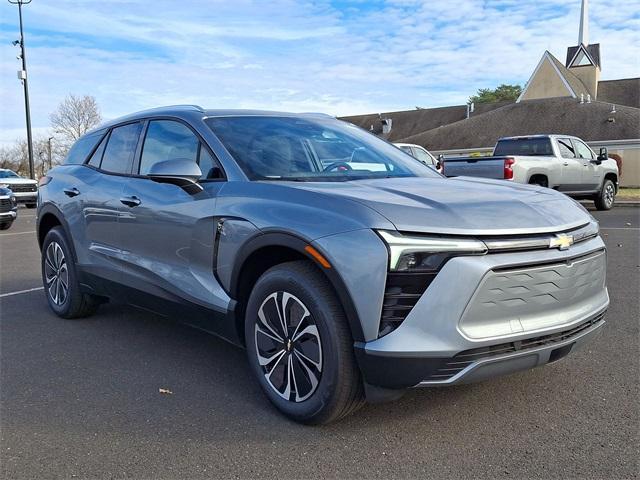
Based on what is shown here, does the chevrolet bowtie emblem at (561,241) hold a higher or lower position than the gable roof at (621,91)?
lower

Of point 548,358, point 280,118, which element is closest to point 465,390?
point 548,358

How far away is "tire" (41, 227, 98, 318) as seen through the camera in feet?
17.0

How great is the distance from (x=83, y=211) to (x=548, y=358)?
3691 millimetres

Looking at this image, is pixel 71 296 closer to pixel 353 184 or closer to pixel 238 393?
pixel 238 393

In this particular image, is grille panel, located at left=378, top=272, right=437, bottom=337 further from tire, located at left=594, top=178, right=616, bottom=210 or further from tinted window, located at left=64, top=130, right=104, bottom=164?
tire, located at left=594, top=178, right=616, bottom=210

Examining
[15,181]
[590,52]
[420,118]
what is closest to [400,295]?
[15,181]

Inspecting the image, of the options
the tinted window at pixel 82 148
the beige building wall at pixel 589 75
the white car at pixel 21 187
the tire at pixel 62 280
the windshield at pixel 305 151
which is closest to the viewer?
the windshield at pixel 305 151

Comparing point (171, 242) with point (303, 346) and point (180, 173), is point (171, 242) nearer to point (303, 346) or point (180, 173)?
point (180, 173)

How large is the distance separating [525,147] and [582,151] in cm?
175

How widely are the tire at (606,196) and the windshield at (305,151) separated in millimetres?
14338

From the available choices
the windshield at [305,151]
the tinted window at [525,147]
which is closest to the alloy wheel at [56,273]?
the windshield at [305,151]

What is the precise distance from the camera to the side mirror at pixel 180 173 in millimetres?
3578

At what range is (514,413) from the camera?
3229 mm

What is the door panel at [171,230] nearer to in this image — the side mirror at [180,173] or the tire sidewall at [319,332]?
the side mirror at [180,173]
